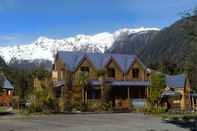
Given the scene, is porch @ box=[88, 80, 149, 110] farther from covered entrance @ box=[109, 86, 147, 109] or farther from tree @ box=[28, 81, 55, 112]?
tree @ box=[28, 81, 55, 112]

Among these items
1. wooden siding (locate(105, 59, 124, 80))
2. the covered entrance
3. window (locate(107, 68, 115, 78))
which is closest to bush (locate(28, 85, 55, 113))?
the covered entrance

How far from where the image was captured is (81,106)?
6594 cm

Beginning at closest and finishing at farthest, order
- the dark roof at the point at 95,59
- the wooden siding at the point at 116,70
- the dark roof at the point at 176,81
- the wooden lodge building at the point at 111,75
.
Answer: the wooden lodge building at the point at 111,75
the dark roof at the point at 95,59
the wooden siding at the point at 116,70
the dark roof at the point at 176,81

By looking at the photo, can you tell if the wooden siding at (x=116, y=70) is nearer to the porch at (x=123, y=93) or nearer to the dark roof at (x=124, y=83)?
the dark roof at (x=124, y=83)

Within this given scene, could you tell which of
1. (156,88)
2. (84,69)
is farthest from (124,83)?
(156,88)

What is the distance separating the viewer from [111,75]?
7850 centimetres

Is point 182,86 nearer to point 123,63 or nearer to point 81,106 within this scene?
point 123,63

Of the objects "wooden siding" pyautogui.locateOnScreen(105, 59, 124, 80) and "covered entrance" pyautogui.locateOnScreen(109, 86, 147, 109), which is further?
"wooden siding" pyautogui.locateOnScreen(105, 59, 124, 80)

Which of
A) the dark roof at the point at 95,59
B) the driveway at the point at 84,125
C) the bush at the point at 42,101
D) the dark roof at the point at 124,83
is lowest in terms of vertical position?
the driveway at the point at 84,125

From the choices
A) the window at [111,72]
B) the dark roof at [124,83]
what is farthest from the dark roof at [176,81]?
the window at [111,72]

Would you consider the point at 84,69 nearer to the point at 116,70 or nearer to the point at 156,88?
the point at 116,70

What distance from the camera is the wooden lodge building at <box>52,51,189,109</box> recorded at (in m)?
73.9

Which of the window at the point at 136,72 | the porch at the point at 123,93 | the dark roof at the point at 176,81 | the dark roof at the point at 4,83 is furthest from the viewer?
the dark roof at the point at 176,81

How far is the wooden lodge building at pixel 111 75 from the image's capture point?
242 feet
